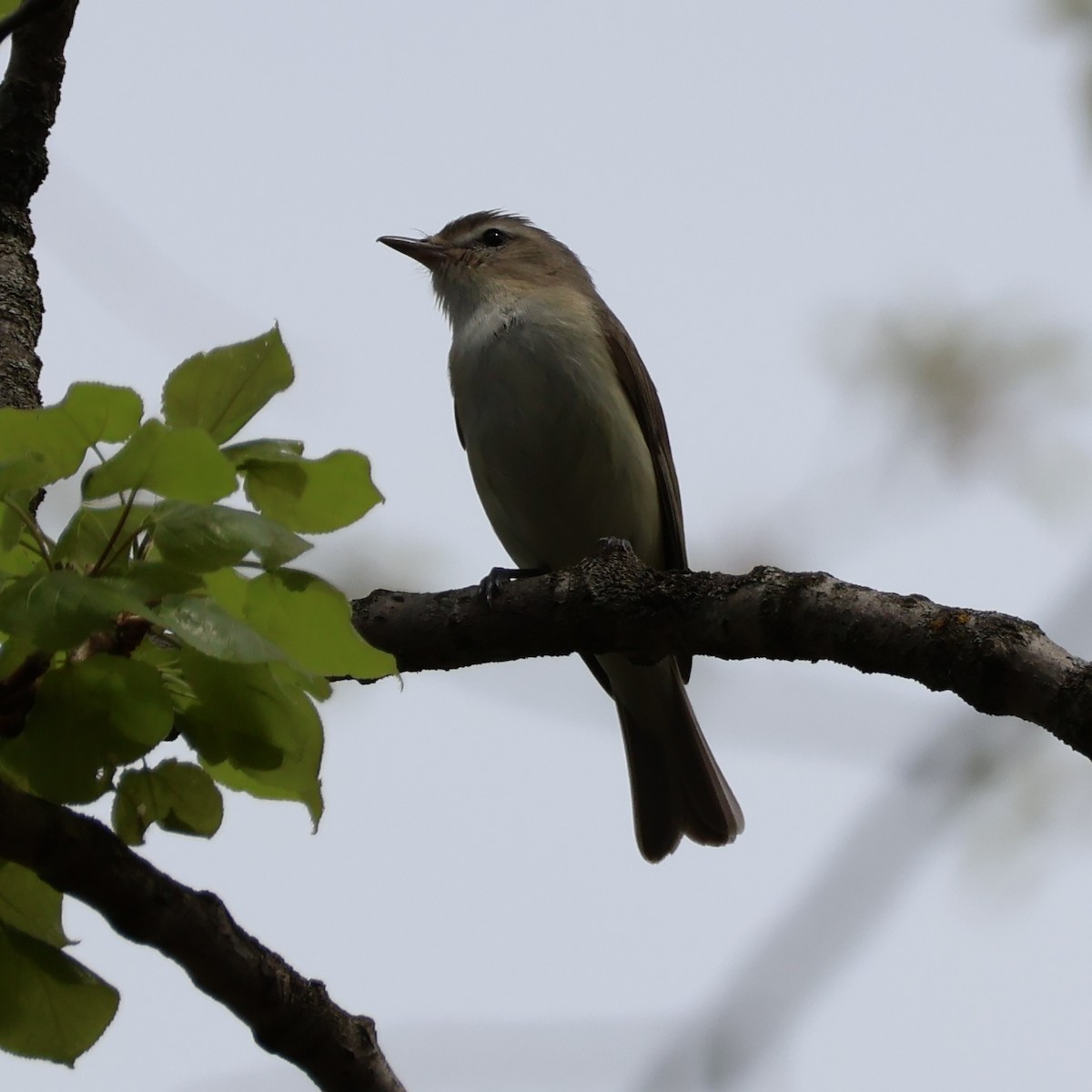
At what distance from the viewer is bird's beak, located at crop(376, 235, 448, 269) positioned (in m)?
8.05

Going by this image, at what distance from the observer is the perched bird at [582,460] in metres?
6.68

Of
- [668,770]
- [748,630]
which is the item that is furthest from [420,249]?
[748,630]

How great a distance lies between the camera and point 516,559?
7.28 meters

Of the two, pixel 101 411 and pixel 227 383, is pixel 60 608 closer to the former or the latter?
pixel 101 411

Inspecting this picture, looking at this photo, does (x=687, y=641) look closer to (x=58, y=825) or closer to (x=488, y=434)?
(x=58, y=825)

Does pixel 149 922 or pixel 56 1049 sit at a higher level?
pixel 149 922

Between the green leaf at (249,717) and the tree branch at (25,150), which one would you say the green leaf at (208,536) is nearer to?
the green leaf at (249,717)

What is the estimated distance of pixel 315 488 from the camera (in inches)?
94.0

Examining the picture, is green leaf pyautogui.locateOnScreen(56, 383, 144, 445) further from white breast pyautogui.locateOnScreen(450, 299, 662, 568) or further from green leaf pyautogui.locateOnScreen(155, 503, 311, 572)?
white breast pyautogui.locateOnScreen(450, 299, 662, 568)

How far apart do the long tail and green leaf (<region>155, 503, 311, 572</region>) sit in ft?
16.9

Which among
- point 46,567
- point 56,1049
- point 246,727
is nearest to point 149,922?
point 56,1049

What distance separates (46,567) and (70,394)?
0.94ft

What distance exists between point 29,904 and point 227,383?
0.95 m

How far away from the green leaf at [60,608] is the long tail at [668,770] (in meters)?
5.27
